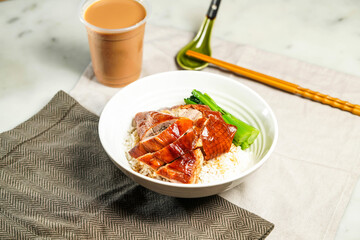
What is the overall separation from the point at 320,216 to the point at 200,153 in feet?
2.36

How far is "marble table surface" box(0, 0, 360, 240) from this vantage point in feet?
9.40

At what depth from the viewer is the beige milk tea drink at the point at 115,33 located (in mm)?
2559

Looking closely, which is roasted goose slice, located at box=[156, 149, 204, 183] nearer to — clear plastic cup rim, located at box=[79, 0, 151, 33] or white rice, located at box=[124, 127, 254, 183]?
white rice, located at box=[124, 127, 254, 183]

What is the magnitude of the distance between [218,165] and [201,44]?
132cm

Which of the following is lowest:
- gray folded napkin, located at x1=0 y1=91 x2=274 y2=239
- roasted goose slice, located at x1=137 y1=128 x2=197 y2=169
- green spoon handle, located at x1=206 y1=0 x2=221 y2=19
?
gray folded napkin, located at x1=0 y1=91 x2=274 y2=239

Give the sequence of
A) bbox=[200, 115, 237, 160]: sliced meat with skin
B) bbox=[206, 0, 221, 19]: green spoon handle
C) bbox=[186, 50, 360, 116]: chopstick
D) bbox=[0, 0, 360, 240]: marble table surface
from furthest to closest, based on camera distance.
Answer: bbox=[206, 0, 221, 19]: green spoon handle, bbox=[0, 0, 360, 240]: marble table surface, bbox=[186, 50, 360, 116]: chopstick, bbox=[200, 115, 237, 160]: sliced meat with skin

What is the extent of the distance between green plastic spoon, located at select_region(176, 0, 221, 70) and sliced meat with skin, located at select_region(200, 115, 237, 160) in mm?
1000

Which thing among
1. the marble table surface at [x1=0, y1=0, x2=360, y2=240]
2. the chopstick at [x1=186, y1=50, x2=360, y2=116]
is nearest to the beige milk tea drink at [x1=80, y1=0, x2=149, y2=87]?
the marble table surface at [x1=0, y1=0, x2=360, y2=240]

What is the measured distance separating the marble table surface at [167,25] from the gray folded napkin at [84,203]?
44 centimetres

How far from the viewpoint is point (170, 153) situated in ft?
6.39

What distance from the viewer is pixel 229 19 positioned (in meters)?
3.50

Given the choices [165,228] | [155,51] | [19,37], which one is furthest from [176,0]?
[165,228]

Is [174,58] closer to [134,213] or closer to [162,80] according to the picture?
[162,80]

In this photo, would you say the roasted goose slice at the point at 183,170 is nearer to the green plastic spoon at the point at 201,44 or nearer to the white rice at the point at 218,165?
the white rice at the point at 218,165
